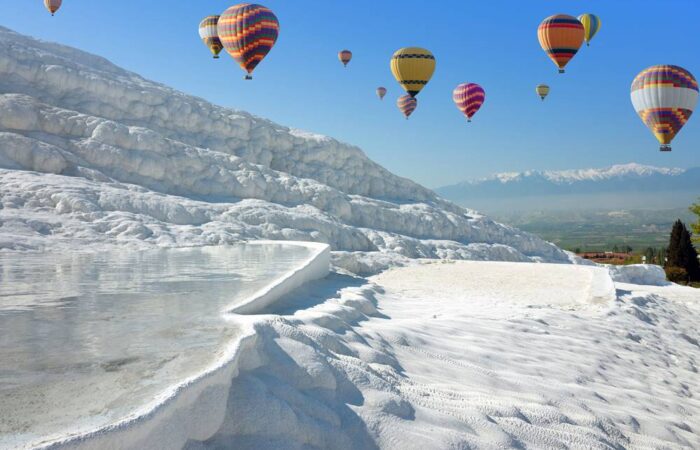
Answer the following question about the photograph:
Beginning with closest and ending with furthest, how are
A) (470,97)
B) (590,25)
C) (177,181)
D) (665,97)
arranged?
(665,97) → (177,181) → (470,97) → (590,25)

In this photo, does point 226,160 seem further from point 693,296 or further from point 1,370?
point 1,370

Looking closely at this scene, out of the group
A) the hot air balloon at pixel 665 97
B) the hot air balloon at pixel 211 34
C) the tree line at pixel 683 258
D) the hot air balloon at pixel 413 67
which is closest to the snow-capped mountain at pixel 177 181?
the hot air balloon at pixel 211 34

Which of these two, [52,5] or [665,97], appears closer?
[665,97]

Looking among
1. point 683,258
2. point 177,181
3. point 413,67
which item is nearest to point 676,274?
point 683,258

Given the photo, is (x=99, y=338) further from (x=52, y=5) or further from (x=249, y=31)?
(x=52, y=5)

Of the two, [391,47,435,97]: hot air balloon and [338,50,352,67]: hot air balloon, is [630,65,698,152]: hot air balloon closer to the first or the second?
[391,47,435,97]: hot air balloon

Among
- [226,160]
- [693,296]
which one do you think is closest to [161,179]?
[226,160]

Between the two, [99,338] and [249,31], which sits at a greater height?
[249,31]

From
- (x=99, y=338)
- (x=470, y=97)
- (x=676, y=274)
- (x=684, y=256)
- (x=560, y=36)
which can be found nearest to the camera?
(x=99, y=338)
